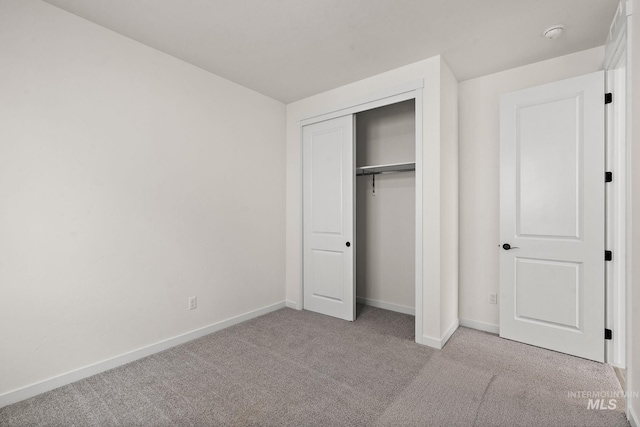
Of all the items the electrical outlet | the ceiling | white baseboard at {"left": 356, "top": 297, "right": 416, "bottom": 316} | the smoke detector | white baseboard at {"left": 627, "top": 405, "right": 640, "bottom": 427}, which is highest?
the ceiling

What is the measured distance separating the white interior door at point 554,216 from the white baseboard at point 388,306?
1010 mm

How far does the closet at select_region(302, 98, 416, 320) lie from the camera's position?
347 cm

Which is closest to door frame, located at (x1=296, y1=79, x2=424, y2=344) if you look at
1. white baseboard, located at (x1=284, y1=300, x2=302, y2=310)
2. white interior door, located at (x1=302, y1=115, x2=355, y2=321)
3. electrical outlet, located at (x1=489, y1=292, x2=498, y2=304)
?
white interior door, located at (x1=302, y1=115, x2=355, y2=321)

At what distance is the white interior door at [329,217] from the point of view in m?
3.44

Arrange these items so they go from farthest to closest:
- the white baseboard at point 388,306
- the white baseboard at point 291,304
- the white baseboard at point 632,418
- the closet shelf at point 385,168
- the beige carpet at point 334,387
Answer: the white baseboard at point 291,304 → the white baseboard at point 388,306 → the closet shelf at point 385,168 → the beige carpet at point 334,387 → the white baseboard at point 632,418

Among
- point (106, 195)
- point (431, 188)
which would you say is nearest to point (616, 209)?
point (431, 188)

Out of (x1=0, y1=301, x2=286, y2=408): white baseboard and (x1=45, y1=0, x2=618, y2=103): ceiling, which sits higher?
(x1=45, y1=0, x2=618, y2=103): ceiling

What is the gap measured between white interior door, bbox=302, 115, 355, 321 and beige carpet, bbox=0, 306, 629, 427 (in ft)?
2.35

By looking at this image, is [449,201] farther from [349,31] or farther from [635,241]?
[349,31]

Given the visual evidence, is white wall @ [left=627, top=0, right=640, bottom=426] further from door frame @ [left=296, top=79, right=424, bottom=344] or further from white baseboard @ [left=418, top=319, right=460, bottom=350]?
door frame @ [left=296, top=79, right=424, bottom=344]

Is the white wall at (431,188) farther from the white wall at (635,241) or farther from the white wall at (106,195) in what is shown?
the white wall at (106,195)

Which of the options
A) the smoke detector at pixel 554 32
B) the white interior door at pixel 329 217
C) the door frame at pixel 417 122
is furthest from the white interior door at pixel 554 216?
the white interior door at pixel 329 217

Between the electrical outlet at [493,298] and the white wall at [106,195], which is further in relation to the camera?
the electrical outlet at [493,298]

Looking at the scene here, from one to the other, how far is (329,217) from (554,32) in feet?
8.47
